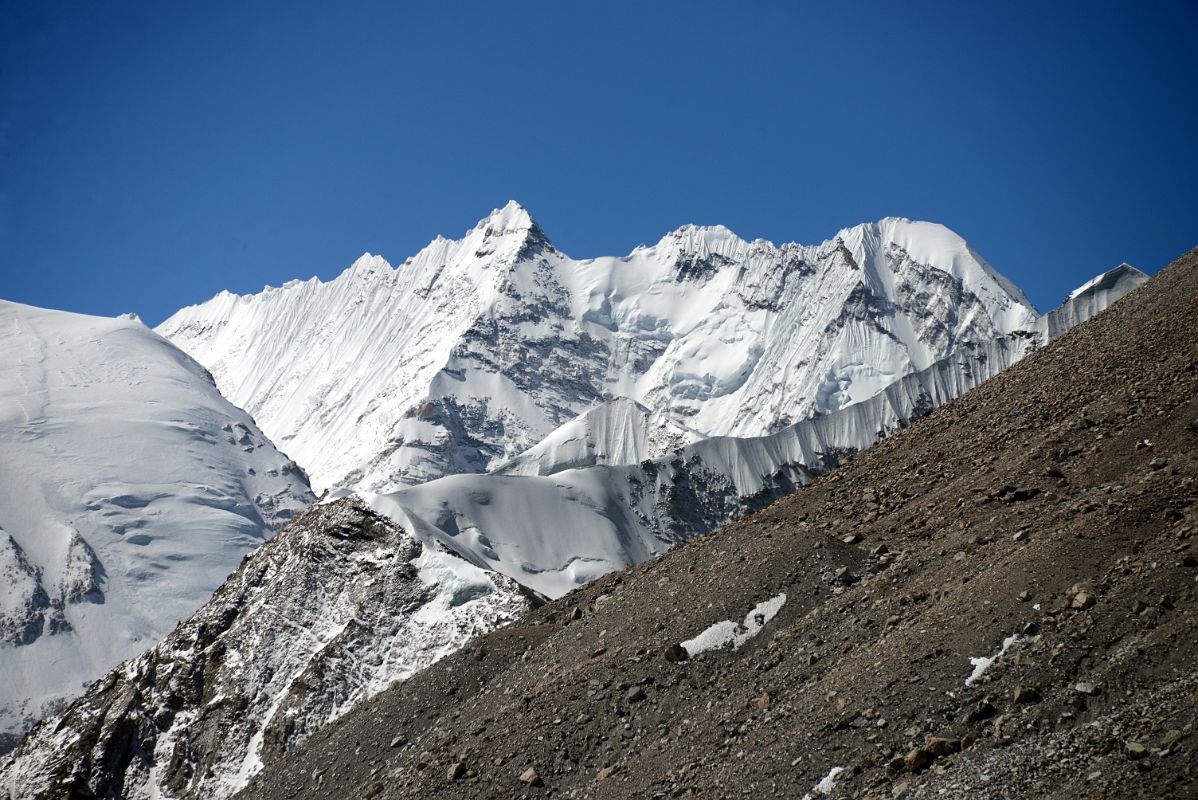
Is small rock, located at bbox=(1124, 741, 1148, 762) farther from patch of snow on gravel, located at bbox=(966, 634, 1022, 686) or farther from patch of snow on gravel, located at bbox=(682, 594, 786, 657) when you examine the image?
patch of snow on gravel, located at bbox=(682, 594, 786, 657)

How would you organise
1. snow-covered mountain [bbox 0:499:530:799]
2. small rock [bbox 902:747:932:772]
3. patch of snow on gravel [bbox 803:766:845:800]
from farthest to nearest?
snow-covered mountain [bbox 0:499:530:799], patch of snow on gravel [bbox 803:766:845:800], small rock [bbox 902:747:932:772]

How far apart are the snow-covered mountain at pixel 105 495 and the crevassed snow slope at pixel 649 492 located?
37.1 m

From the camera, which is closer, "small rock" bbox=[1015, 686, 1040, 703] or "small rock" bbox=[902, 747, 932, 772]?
"small rock" bbox=[902, 747, 932, 772]

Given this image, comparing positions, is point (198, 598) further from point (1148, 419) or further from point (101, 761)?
point (1148, 419)

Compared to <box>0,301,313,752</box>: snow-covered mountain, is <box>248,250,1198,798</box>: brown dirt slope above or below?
below

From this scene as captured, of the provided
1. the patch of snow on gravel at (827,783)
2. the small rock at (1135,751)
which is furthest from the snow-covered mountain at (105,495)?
the small rock at (1135,751)

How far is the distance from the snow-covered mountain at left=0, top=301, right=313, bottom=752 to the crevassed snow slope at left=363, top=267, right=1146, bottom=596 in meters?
37.1

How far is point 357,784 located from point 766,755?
36.9ft

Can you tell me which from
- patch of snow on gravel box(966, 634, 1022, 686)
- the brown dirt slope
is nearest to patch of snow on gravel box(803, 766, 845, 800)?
the brown dirt slope

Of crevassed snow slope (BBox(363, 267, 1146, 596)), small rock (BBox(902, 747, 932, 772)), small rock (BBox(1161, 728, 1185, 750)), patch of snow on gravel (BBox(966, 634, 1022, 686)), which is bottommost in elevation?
small rock (BBox(1161, 728, 1185, 750))

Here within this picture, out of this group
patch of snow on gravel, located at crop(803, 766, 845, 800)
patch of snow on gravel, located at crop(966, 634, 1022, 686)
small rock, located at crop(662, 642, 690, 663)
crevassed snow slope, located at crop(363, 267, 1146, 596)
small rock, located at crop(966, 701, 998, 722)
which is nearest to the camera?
small rock, located at crop(966, 701, 998, 722)

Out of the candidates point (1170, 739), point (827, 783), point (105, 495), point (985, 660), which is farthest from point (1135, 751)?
point (105, 495)

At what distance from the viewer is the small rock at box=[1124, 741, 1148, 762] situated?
13.1 m

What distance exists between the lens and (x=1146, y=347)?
29.9 meters
